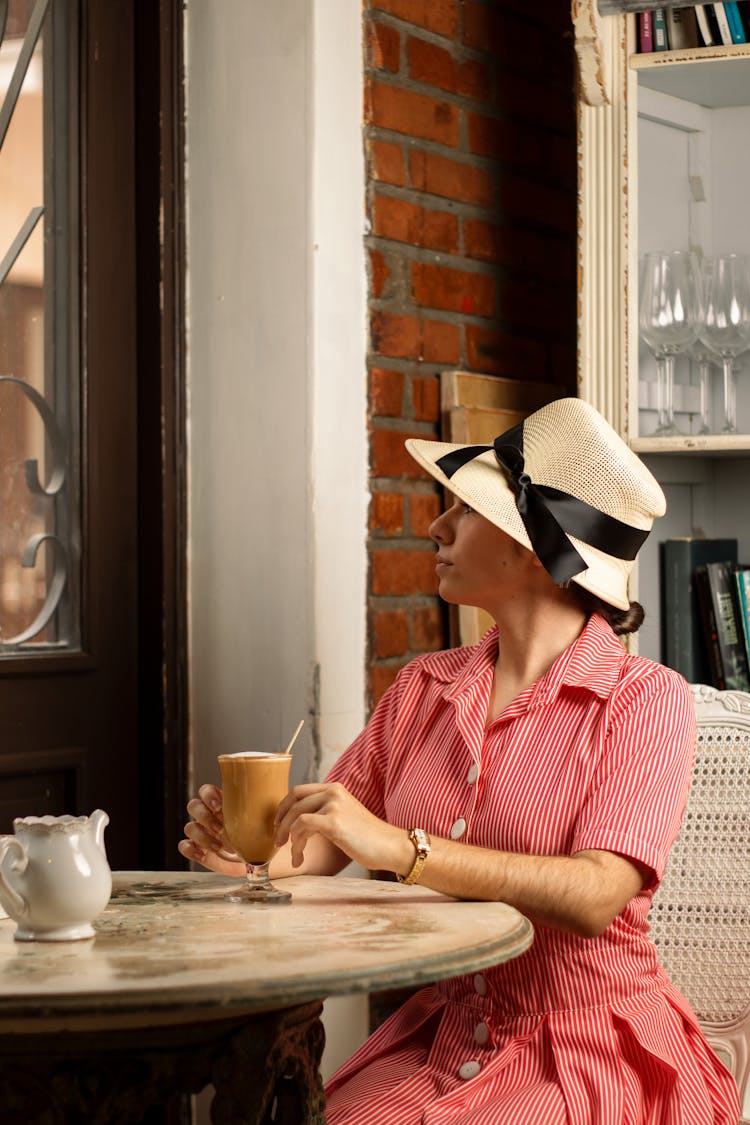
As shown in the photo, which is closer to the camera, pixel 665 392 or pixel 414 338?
pixel 665 392

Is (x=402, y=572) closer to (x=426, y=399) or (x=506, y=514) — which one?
(x=426, y=399)

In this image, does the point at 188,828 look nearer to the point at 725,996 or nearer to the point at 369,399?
the point at 725,996

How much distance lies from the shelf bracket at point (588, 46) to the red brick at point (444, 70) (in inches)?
13.9

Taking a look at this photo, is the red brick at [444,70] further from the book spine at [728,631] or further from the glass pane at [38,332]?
the book spine at [728,631]

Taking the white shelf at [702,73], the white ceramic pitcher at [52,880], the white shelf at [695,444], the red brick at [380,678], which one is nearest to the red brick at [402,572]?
the red brick at [380,678]

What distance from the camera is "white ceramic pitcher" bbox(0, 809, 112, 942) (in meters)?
1.34

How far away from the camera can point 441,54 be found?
2.69 m

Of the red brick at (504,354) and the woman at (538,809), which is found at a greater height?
the red brick at (504,354)

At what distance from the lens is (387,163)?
8.36ft

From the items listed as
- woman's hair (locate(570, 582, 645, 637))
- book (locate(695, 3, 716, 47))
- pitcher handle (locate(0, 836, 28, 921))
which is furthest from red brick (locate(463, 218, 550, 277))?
pitcher handle (locate(0, 836, 28, 921))

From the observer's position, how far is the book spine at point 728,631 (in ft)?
8.00

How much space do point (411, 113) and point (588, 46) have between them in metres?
0.38

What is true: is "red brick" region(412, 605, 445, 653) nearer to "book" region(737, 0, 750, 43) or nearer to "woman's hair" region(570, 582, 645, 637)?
"woman's hair" region(570, 582, 645, 637)

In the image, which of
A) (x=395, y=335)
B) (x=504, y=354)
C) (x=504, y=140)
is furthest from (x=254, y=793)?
(x=504, y=140)
